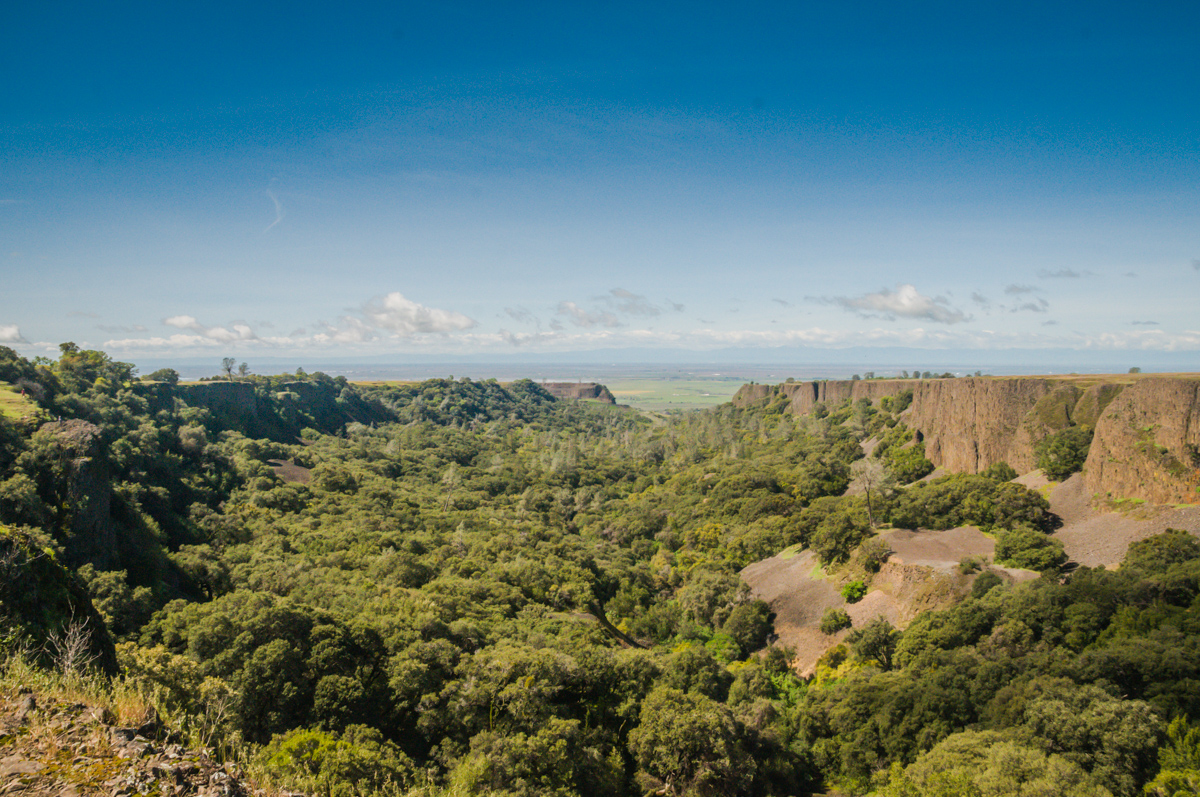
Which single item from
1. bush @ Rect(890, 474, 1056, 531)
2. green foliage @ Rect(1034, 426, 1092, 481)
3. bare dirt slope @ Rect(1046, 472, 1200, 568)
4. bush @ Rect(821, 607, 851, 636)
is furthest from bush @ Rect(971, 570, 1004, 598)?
green foliage @ Rect(1034, 426, 1092, 481)

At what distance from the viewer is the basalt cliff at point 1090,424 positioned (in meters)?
33.5

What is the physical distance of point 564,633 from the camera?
2950cm

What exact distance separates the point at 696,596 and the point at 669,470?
1978 inches

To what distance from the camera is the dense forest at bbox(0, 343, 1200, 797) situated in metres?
17.2

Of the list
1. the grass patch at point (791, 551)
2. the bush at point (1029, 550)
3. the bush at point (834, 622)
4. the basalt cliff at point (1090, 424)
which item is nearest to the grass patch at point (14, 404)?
the bush at point (834, 622)

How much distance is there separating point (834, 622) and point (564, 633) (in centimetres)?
1661

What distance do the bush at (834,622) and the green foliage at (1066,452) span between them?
2123cm

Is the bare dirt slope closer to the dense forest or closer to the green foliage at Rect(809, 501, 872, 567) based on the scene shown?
the dense forest

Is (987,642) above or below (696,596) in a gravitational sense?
above

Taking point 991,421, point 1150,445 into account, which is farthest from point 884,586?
point 991,421

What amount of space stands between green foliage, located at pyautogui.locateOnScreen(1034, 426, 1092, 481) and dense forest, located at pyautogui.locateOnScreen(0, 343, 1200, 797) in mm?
293

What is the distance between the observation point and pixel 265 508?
5128cm

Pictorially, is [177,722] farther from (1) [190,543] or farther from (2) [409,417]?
(2) [409,417]

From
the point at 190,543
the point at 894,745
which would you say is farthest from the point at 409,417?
the point at 894,745
